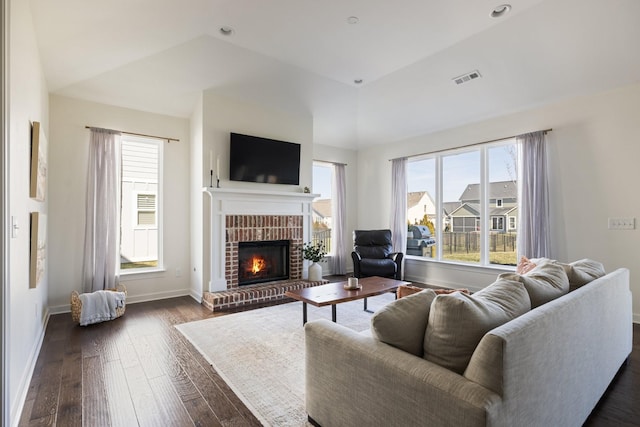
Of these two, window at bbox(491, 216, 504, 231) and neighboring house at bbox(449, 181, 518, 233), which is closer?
neighboring house at bbox(449, 181, 518, 233)

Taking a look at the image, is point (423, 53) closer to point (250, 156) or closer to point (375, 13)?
point (375, 13)

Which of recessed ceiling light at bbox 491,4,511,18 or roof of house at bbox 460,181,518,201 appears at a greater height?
recessed ceiling light at bbox 491,4,511,18

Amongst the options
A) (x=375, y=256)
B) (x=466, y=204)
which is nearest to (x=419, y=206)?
(x=466, y=204)

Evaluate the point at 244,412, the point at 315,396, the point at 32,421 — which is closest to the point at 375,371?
the point at 315,396

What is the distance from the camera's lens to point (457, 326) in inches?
53.3

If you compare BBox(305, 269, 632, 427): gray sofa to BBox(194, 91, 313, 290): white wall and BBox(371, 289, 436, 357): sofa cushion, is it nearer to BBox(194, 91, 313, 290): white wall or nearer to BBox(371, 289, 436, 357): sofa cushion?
BBox(371, 289, 436, 357): sofa cushion

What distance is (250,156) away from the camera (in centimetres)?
487

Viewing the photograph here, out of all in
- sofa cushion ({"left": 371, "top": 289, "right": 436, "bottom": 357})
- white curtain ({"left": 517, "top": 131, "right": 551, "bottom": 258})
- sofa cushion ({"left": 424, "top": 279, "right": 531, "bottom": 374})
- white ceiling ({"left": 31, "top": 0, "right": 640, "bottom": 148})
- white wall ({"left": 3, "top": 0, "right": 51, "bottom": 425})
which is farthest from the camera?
white curtain ({"left": 517, "top": 131, "right": 551, "bottom": 258})

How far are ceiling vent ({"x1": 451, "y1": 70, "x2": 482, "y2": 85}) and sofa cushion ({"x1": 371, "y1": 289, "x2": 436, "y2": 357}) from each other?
3.73 m

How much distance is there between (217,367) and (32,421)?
3.74ft

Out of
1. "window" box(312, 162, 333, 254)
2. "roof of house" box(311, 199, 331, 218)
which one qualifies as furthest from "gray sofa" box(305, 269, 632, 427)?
"roof of house" box(311, 199, 331, 218)

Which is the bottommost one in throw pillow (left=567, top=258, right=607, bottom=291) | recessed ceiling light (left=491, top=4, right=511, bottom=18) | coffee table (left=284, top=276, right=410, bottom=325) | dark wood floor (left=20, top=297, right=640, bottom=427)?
dark wood floor (left=20, top=297, right=640, bottom=427)

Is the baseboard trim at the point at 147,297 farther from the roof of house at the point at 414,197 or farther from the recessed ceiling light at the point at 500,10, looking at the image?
the recessed ceiling light at the point at 500,10

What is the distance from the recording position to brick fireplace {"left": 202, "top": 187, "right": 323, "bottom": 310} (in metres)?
4.52
